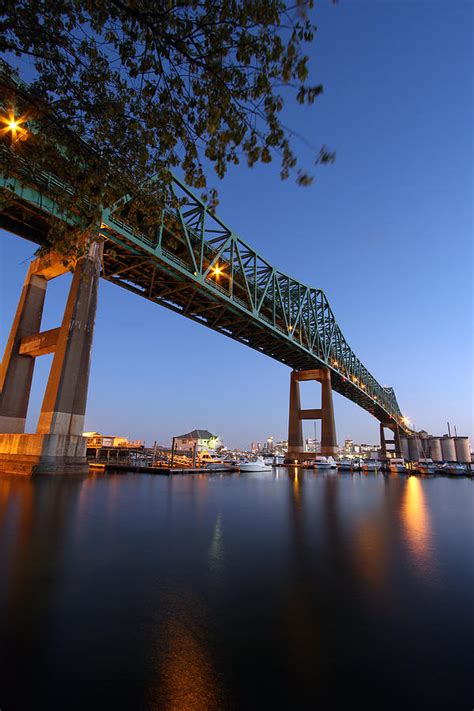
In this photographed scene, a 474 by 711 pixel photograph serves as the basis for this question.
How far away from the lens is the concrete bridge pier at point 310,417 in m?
55.9

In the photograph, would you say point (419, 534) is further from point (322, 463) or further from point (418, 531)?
point (322, 463)

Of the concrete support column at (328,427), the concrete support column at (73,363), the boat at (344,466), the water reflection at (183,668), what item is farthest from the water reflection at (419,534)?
the concrete support column at (328,427)

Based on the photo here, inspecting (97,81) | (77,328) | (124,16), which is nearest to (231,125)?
(124,16)

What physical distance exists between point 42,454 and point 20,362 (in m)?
9.49

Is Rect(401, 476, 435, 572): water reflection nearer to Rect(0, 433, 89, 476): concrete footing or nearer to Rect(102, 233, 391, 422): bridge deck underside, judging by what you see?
Rect(0, 433, 89, 476): concrete footing

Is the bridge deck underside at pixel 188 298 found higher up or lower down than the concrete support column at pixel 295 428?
higher up

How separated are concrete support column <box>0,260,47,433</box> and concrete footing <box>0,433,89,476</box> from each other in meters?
3.29

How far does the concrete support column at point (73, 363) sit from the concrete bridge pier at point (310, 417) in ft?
135

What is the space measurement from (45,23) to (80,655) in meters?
9.02

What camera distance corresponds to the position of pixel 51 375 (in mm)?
21453

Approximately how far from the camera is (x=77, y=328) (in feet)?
73.6

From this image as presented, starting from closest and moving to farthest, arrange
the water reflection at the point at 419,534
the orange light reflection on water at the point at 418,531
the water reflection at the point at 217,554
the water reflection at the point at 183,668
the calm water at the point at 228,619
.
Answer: the water reflection at the point at 183,668 → the calm water at the point at 228,619 → the water reflection at the point at 217,554 → the water reflection at the point at 419,534 → the orange light reflection on water at the point at 418,531

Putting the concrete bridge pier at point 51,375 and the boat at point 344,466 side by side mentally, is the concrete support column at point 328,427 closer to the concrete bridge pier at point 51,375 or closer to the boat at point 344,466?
the boat at point 344,466

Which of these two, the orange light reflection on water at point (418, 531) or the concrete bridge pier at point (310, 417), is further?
the concrete bridge pier at point (310, 417)
